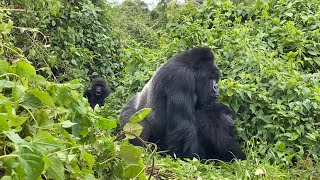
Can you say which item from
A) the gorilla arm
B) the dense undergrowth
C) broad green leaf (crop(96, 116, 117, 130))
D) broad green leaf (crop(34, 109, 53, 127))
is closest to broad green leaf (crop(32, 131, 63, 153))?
the dense undergrowth

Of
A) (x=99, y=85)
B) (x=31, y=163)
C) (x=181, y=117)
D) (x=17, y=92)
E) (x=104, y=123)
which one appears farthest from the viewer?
(x=99, y=85)

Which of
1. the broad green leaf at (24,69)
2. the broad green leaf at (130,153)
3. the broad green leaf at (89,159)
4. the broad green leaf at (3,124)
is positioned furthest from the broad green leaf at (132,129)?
the broad green leaf at (3,124)

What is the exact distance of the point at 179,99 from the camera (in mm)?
4168

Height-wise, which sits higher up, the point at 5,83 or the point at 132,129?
the point at 5,83

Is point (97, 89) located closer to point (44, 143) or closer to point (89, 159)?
point (89, 159)

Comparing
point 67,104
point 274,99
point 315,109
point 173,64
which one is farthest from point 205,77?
point 67,104

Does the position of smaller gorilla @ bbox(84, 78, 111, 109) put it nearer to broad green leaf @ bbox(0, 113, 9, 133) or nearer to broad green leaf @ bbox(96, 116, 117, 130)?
broad green leaf @ bbox(96, 116, 117, 130)

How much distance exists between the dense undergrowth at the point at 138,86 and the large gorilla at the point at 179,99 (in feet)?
0.75

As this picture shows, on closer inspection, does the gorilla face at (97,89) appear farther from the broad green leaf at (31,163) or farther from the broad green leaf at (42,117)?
the broad green leaf at (31,163)

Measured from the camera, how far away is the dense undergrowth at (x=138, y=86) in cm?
160

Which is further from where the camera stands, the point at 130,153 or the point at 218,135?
the point at 218,135

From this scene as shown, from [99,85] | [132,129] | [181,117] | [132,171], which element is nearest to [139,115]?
[132,129]

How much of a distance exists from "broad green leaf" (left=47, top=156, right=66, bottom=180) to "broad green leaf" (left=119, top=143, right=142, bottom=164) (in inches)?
15.4

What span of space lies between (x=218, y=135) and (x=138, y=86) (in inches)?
52.3
